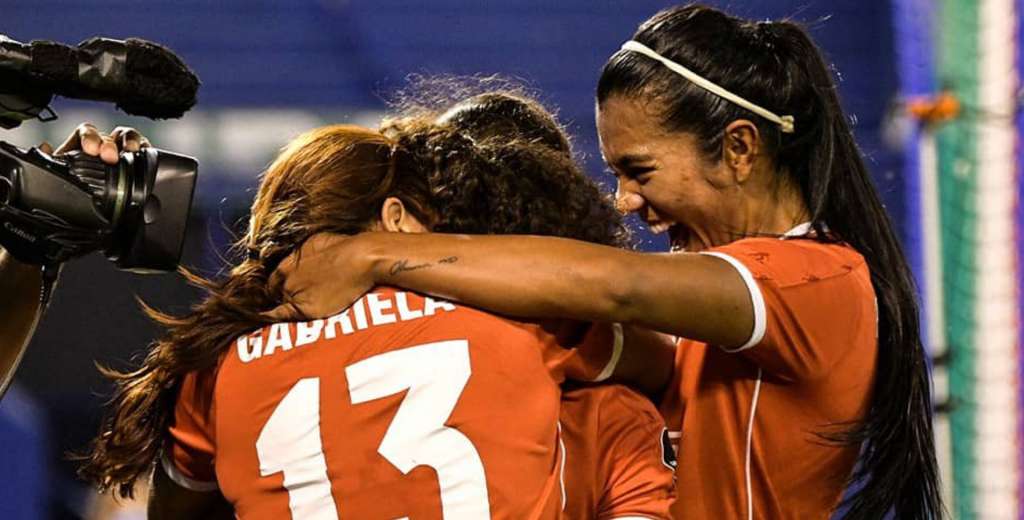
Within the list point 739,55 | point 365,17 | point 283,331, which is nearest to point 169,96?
point 283,331

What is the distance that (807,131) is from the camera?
1.93 metres

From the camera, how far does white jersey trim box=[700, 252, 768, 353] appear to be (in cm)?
173

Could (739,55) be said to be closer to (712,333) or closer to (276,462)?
(712,333)

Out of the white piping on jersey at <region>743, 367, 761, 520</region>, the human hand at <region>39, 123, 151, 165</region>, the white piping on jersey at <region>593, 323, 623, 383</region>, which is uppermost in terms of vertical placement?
the human hand at <region>39, 123, 151, 165</region>

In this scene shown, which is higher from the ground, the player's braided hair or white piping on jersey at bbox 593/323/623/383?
the player's braided hair

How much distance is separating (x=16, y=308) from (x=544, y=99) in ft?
12.5

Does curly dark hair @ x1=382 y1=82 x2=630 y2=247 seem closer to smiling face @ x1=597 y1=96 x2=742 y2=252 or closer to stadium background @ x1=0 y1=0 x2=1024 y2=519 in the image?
smiling face @ x1=597 y1=96 x2=742 y2=252

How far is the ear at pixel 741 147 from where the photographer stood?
190 cm

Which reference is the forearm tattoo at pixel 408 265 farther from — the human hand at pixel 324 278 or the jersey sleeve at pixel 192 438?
the jersey sleeve at pixel 192 438

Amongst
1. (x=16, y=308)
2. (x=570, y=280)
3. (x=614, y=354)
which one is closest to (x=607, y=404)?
(x=614, y=354)

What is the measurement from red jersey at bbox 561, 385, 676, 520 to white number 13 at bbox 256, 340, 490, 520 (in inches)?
6.7

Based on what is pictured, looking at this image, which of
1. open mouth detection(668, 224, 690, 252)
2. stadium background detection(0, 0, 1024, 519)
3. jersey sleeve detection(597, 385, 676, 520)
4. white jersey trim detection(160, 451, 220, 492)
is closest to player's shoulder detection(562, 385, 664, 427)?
jersey sleeve detection(597, 385, 676, 520)

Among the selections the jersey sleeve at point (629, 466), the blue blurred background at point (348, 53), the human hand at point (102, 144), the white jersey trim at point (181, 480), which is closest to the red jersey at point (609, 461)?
the jersey sleeve at point (629, 466)

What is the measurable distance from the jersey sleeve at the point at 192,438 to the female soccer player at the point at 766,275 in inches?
7.5
